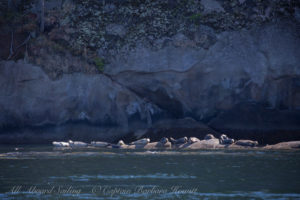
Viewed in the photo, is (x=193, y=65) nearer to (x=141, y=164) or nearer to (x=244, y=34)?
(x=244, y=34)

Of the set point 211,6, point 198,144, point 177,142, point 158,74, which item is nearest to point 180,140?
point 177,142

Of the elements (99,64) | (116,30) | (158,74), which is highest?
(116,30)

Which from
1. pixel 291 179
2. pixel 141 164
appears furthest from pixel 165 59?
pixel 291 179

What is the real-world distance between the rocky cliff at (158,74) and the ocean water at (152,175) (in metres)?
10.1

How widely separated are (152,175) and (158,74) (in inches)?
741

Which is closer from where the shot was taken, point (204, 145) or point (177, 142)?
point (204, 145)

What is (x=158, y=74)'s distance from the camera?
35375 mm

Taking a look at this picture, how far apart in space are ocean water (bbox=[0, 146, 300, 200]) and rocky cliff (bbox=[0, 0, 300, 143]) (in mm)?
10101

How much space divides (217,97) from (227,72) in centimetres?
195

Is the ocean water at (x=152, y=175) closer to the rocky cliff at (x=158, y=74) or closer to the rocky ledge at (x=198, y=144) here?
the rocky ledge at (x=198, y=144)

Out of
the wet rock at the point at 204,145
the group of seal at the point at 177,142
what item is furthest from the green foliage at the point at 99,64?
Result: the wet rock at the point at 204,145

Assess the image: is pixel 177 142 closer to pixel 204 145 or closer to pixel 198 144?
pixel 198 144

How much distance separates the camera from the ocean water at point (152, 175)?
13.7m

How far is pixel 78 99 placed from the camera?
116 feet
